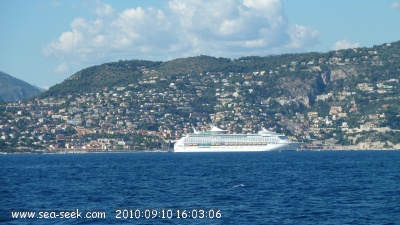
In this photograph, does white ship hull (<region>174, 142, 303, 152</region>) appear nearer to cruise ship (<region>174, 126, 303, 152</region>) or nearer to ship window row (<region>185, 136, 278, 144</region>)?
cruise ship (<region>174, 126, 303, 152</region>)

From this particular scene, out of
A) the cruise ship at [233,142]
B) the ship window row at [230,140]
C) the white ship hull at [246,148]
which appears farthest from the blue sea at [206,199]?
the ship window row at [230,140]

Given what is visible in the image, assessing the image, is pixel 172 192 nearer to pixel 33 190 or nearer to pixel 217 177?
pixel 33 190

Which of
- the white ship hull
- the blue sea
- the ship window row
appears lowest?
the blue sea

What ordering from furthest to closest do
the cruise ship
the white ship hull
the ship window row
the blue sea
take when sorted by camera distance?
the ship window row < the cruise ship < the white ship hull < the blue sea

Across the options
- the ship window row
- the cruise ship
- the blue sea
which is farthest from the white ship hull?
the blue sea

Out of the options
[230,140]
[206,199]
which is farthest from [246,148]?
[206,199]

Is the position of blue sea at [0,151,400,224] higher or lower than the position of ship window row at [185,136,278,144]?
lower

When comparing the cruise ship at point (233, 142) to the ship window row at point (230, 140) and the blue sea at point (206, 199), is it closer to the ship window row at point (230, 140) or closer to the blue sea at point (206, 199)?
the ship window row at point (230, 140)

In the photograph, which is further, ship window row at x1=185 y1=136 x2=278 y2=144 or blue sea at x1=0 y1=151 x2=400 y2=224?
ship window row at x1=185 y1=136 x2=278 y2=144
